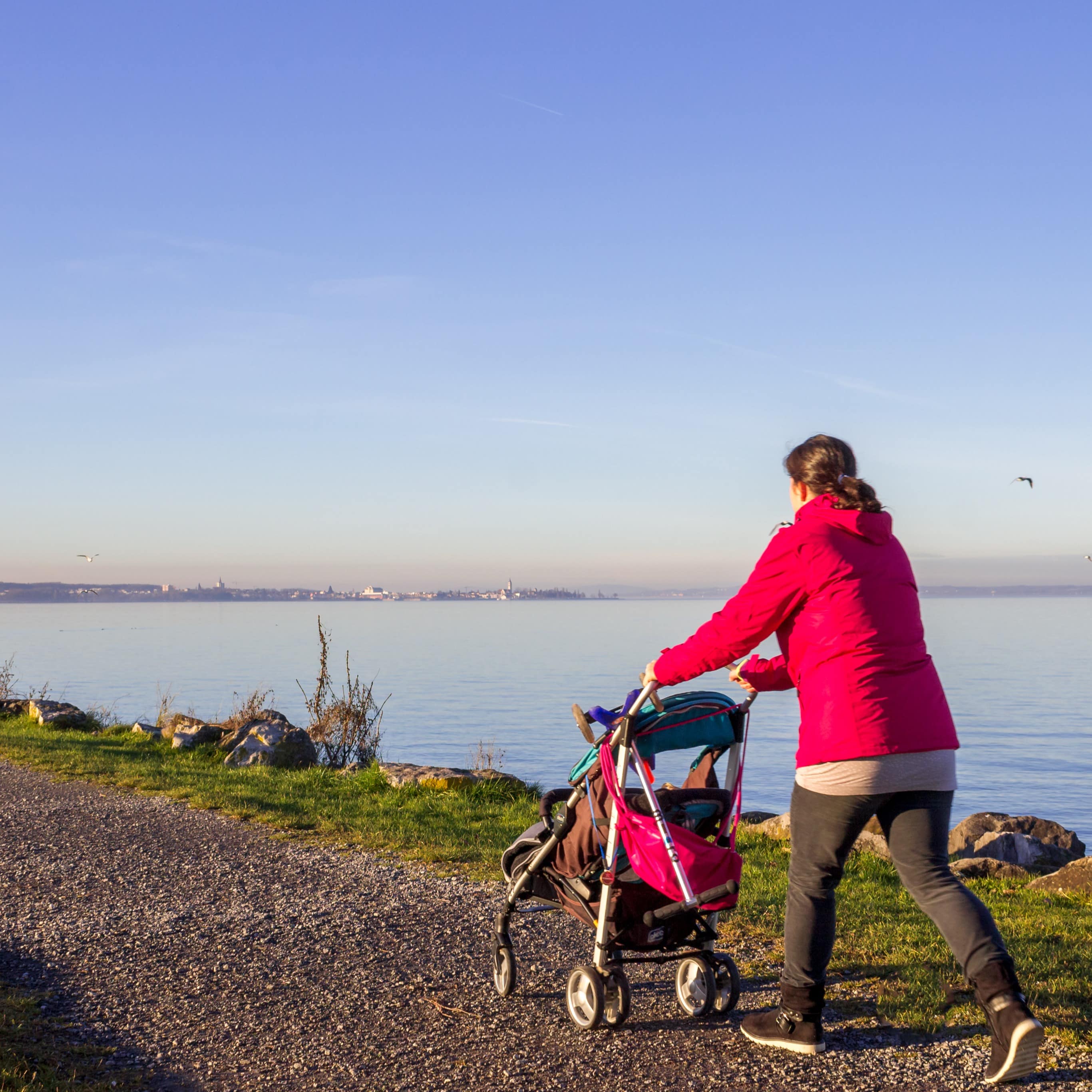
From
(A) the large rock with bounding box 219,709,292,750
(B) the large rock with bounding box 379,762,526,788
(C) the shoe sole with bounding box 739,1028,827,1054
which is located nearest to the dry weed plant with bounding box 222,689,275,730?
(A) the large rock with bounding box 219,709,292,750

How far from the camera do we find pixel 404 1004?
482cm

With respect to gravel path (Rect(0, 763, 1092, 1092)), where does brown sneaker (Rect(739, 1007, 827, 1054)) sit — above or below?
above

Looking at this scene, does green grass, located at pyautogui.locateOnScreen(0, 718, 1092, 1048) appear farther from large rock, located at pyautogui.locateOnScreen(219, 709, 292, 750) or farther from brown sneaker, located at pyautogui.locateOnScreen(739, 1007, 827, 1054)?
brown sneaker, located at pyautogui.locateOnScreen(739, 1007, 827, 1054)

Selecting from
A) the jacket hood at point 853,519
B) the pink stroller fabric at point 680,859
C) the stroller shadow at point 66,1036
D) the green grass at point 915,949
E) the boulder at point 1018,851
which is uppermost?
the jacket hood at point 853,519

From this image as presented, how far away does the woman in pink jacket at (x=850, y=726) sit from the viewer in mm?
3854

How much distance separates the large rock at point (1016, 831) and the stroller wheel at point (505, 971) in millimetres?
6506

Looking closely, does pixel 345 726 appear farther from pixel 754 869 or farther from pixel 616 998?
pixel 616 998

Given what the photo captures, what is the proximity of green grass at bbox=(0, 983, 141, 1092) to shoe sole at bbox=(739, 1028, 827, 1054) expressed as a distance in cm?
241

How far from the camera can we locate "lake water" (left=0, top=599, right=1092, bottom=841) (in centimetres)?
2044

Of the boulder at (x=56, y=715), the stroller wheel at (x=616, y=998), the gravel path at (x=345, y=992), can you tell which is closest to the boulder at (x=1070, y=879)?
the gravel path at (x=345, y=992)

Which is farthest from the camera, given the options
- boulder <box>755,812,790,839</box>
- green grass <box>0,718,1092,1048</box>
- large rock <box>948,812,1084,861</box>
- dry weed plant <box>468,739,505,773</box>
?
dry weed plant <box>468,739,505,773</box>

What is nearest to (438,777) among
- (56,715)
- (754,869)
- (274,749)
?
(274,749)

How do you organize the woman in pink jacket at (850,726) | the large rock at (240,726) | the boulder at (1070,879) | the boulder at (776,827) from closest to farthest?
the woman in pink jacket at (850,726), the boulder at (1070,879), the boulder at (776,827), the large rock at (240,726)

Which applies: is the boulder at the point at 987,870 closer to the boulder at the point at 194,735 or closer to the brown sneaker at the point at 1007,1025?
the brown sneaker at the point at 1007,1025
